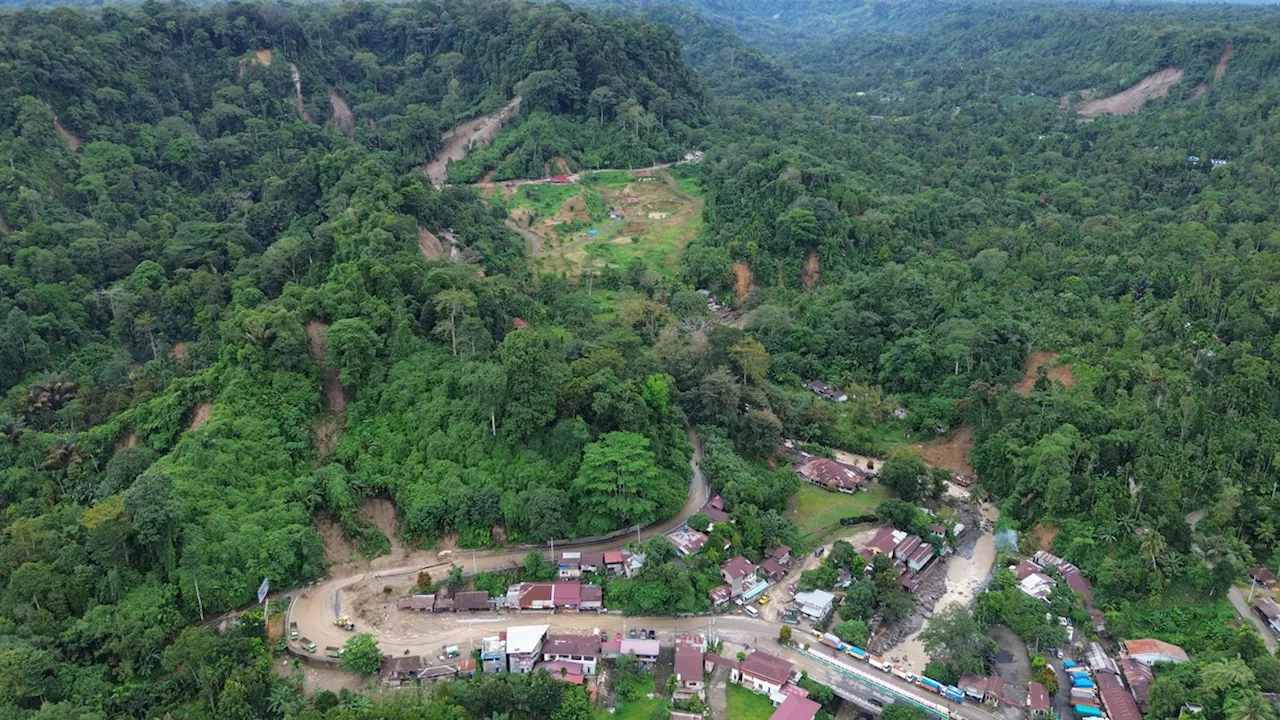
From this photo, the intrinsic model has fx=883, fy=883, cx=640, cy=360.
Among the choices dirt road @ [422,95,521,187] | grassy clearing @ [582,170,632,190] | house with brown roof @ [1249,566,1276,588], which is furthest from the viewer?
dirt road @ [422,95,521,187]

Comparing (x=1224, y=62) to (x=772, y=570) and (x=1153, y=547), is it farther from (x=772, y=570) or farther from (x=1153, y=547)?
(x=772, y=570)

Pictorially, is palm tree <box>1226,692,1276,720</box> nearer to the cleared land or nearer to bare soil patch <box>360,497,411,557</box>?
bare soil patch <box>360,497,411,557</box>

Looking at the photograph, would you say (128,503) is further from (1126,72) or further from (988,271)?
(1126,72)

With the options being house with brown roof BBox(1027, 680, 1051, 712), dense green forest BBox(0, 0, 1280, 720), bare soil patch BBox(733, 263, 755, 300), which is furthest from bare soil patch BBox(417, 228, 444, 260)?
house with brown roof BBox(1027, 680, 1051, 712)

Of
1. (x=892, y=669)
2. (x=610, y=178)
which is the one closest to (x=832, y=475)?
(x=892, y=669)

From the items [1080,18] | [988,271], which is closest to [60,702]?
[988,271]
